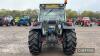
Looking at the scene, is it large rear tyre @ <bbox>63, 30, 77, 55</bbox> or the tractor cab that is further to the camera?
the tractor cab

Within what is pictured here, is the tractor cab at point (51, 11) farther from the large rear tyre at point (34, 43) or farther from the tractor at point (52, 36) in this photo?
the large rear tyre at point (34, 43)

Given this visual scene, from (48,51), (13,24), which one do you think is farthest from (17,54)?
(13,24)

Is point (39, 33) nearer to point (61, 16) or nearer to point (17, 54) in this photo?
point (17, 54)

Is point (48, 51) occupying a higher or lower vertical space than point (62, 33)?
lower

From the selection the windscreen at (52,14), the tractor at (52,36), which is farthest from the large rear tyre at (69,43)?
the windscreen at (52,14)

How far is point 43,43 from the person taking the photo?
13.2 metres

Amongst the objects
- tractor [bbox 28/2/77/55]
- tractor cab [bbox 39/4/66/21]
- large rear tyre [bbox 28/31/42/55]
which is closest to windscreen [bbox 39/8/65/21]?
tractor cab [bbox 39/4/66/21]

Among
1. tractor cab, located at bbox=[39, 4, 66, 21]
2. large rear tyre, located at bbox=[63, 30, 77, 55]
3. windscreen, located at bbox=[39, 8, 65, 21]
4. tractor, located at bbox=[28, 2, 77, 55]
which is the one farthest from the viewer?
tractor cab, located at bbox=[39, 4, 66, 21]

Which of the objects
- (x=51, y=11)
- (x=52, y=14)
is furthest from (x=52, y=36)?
(x=51, y=11)

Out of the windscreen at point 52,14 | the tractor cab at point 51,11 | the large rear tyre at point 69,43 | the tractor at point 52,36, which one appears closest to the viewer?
the large rear tyre at point 69,43

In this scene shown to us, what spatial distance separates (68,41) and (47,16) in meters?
3.01

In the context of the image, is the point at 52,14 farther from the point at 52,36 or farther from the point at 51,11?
the point at 52,36

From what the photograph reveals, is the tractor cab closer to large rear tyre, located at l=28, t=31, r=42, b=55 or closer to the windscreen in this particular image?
the windscreen

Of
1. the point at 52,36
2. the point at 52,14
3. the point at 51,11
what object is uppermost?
the point at 51,11
